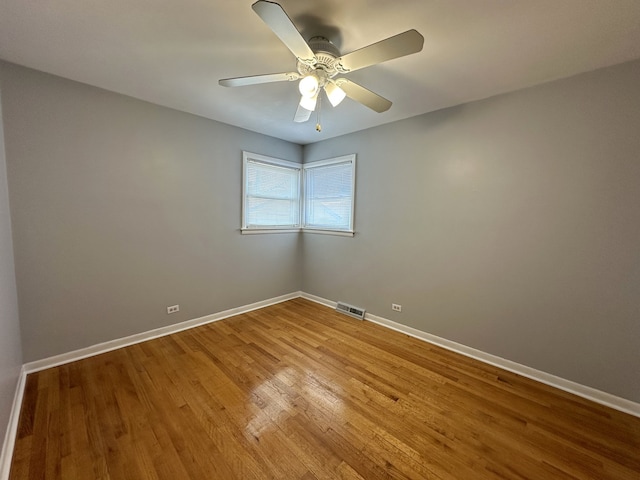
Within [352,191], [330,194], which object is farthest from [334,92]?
[330,194]

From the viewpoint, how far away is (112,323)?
247cm

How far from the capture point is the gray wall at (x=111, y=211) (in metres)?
2.03

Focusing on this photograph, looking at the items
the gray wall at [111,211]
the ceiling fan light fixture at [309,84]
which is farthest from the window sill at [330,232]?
the ceiling fan light fixture at [309,84]

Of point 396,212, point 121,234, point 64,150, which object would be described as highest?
point 64,150

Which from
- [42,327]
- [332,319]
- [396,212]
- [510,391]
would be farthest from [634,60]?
[42,327]

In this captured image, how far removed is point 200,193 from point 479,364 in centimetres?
351

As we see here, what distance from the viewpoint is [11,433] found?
147cm

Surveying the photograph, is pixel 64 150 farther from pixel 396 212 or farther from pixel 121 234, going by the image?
pixel 396 212

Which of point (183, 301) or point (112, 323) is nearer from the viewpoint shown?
point (112, 323)

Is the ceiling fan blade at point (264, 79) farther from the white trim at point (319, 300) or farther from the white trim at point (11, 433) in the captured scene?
the white trim at point (319, 300)

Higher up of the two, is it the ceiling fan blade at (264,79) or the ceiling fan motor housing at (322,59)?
the ceiling fan motor housing at (322,59)

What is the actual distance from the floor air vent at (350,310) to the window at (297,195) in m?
1.03

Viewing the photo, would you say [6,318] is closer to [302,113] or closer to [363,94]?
[302,113]

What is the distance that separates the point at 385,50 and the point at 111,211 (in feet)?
8.86
